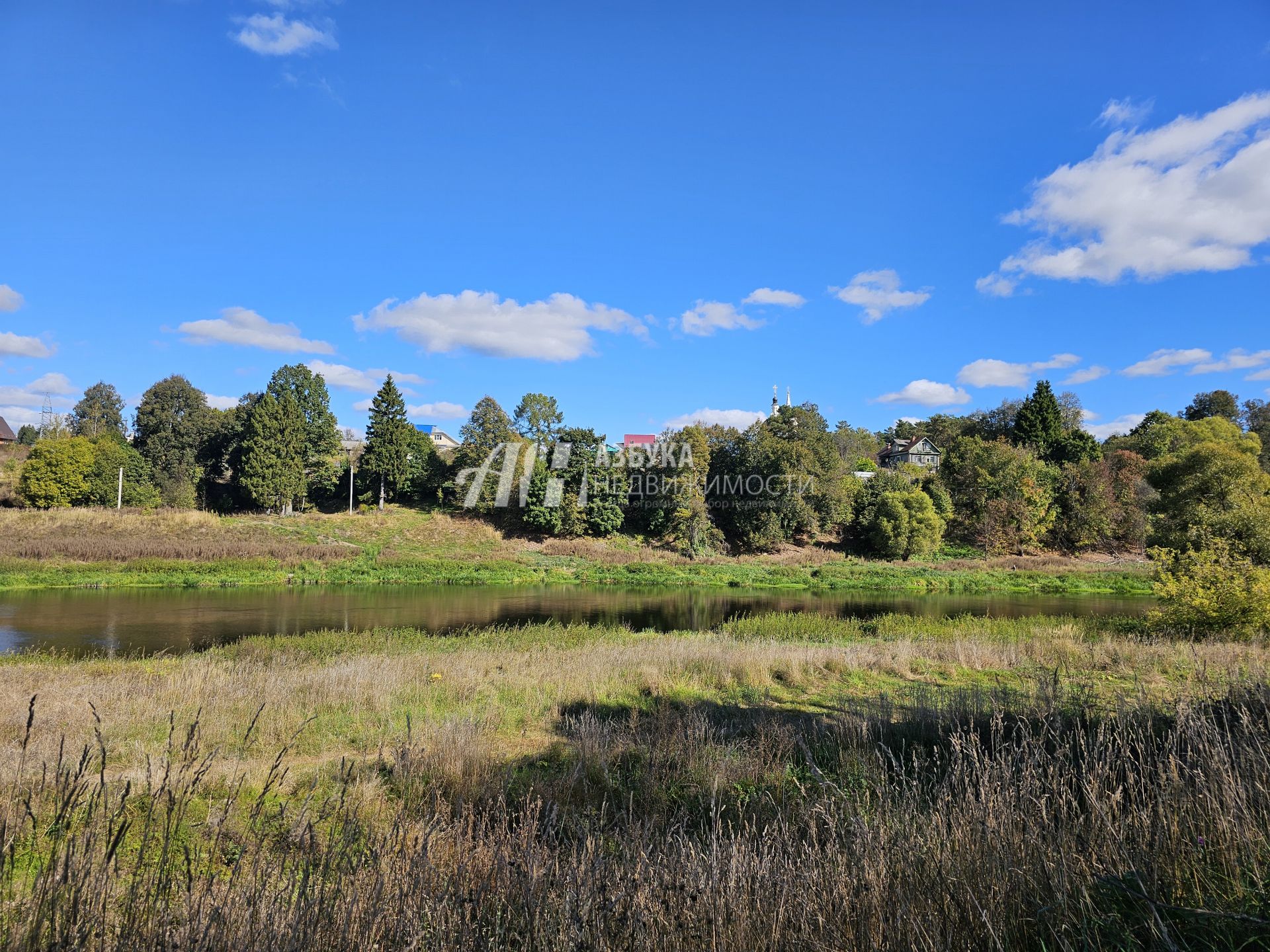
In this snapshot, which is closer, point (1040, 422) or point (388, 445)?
point (388, 445)

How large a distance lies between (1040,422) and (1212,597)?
5525 centimetres

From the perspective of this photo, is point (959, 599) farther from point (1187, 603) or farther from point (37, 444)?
point (37, 444)

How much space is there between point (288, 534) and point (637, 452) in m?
25.4

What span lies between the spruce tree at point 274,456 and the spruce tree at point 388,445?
16.6ft

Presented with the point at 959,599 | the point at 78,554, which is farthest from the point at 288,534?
the point at 959,599

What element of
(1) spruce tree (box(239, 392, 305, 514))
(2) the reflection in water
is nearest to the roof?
(2) the reflection in water

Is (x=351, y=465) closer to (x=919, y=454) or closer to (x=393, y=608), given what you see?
(x=393, y=608)

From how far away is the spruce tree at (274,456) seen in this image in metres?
47.9

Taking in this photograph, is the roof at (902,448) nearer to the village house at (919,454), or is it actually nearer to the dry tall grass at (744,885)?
the village house at (919,454)

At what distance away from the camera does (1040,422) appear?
206 ft

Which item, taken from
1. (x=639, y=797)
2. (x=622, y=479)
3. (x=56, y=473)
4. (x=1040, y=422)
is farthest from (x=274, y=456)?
(x=1040, y=422)

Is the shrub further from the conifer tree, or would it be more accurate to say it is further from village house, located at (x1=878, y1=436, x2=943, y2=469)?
village house, located at (x1=878, y1=436, x2=943, y2=469)

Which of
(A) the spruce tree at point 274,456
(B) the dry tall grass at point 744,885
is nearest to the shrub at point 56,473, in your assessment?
(A) the spruce tree at point 274,456

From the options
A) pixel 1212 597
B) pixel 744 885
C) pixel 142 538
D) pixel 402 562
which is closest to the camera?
pixel 744 885
